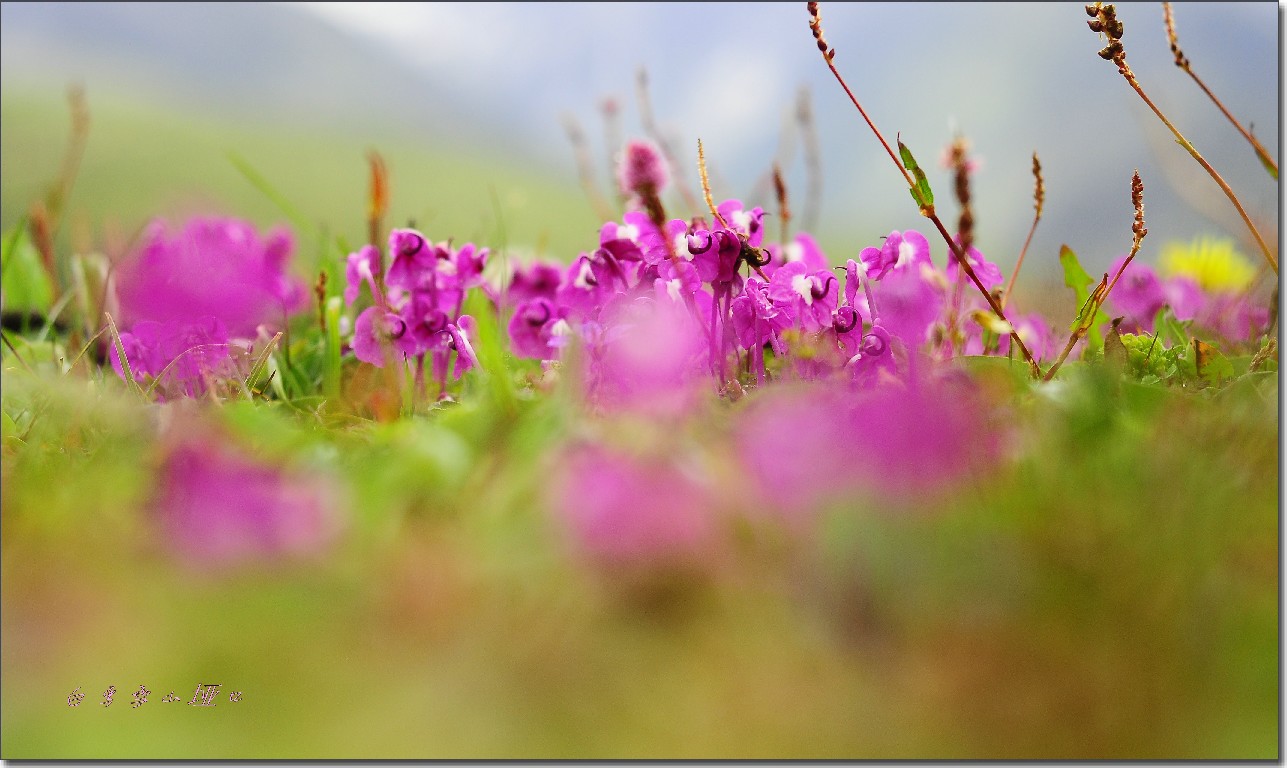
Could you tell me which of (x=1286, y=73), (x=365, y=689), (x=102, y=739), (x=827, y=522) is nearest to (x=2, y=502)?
(x=102, y=739)

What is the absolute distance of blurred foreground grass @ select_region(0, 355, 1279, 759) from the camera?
94 cm

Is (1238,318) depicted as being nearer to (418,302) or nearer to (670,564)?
(418,302)

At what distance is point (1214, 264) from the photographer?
3678 millimetres

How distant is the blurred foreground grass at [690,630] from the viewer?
94 cm

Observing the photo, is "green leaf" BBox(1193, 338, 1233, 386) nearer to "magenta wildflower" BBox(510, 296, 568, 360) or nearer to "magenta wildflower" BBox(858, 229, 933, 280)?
"magenta wildflower" BBox(858, 229, 933, 280)

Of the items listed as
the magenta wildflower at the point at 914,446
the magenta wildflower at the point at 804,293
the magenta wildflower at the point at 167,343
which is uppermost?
the magenta wildflower at the point at 804,293

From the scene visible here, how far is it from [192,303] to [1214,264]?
3445 mm

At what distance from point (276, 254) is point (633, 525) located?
197cm

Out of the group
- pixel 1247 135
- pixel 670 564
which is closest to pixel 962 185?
pixel 1247 135

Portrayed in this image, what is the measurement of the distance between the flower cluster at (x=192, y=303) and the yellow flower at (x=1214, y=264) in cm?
310

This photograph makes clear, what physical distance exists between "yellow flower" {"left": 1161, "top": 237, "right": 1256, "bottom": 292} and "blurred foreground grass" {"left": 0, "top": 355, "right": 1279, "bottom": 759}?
274 centimetres

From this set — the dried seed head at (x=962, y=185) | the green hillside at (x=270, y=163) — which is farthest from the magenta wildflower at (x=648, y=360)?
the green hillside at (x=270, y=163)

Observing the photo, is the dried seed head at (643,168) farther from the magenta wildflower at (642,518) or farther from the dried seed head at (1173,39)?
the dried seed head at (1173,39)

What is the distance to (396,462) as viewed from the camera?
1275 millimetres
